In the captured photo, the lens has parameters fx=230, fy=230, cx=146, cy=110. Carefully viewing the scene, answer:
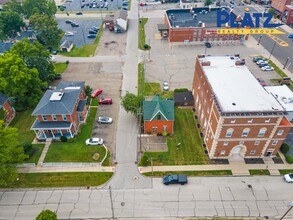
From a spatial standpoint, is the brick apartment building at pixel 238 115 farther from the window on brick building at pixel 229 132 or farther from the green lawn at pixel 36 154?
the green lawn at pixel 36 154

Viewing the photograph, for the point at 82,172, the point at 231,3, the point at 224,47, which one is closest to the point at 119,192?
the point at 82,172

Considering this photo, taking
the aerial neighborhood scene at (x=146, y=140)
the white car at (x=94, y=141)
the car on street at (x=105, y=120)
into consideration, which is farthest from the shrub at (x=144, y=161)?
the car on street at (x=105, y=120)

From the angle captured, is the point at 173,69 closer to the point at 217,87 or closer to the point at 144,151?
the point at 217,87

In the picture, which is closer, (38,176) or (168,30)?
(38,176)

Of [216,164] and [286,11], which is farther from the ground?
[286,11]

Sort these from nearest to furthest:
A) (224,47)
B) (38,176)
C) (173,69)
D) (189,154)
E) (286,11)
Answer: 1. (38,176)
2. (189,154)
3. (173,69)
4. (224,47)
5. (286,11)

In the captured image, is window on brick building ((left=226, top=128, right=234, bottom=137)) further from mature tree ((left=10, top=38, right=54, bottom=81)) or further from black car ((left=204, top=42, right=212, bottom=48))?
black car ((left=204, top=42, right=212, bottom=48))

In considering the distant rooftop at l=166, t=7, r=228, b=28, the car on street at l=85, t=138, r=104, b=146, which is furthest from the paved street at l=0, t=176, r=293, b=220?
the distant rooftop at l=166, t=7, r=228, b=28
